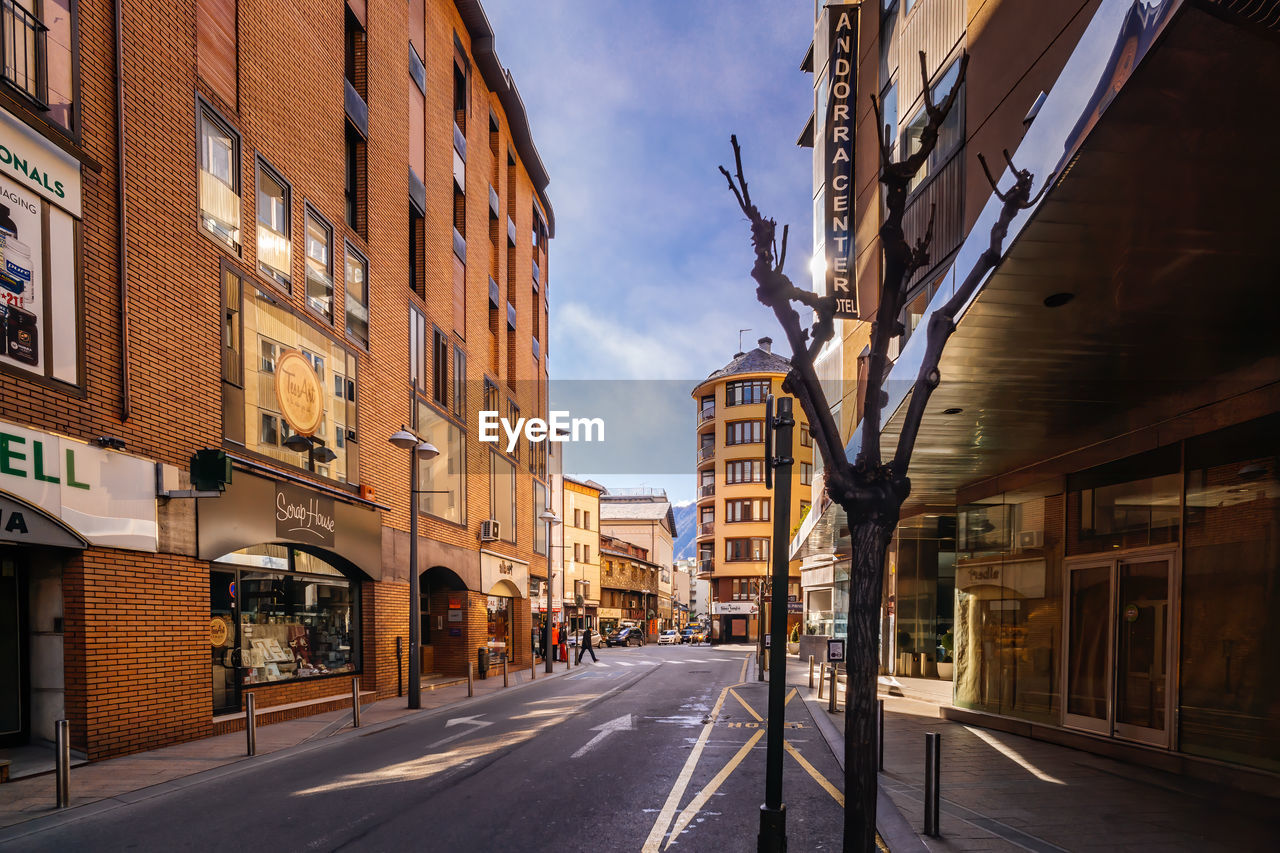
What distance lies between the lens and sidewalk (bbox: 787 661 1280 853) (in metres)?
7.16

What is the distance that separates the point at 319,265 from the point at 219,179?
12.7 feet

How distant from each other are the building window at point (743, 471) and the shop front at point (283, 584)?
50596 mm

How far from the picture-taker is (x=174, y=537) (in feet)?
40.8

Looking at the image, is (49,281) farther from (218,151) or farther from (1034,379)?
(1034,379)

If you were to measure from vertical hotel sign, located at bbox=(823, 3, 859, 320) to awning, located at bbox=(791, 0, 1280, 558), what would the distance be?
7808 millimetres

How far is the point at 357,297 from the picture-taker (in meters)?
20.0

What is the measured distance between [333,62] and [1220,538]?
63.5 ft

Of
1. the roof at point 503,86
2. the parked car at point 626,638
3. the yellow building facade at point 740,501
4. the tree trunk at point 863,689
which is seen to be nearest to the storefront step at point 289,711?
the tree trunk at point 863,689

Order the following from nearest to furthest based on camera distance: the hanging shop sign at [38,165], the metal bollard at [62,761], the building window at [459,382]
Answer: the metal bollard at [62,761] < the hanging shop sign at [38,165] < the building window at [459,382]

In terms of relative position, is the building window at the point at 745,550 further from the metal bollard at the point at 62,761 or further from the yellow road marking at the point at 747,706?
the metal bollard at the point at 62,761

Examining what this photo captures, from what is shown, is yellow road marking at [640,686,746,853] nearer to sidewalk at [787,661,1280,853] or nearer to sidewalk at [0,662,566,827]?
sidewalk at [787,661,1280,853]

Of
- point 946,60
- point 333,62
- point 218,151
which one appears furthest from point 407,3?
point 946,60

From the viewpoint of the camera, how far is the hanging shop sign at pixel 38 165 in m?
9.68

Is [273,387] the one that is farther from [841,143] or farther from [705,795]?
[841,143]
